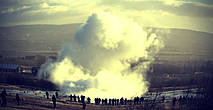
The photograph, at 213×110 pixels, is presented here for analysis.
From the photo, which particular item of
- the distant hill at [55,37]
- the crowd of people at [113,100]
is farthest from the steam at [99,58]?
the distant hill at [55,37]

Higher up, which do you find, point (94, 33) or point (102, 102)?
point (94, 33)

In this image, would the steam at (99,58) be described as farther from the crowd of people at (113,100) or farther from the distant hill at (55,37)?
the distant hill at (55,37)

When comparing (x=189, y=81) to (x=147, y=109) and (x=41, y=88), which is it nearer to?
(x=147, y=109)

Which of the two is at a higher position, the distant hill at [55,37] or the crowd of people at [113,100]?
the distant hill at [55,37]

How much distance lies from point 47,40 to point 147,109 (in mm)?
105673

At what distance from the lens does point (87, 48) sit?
4606cm

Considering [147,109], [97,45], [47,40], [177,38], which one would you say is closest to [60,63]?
[97,45]

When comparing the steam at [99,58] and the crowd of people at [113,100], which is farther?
the steam at [99,58]

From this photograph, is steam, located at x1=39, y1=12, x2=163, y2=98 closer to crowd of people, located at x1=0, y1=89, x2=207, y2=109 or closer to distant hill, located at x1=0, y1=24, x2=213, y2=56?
crowd of people, located at x1=0, y1=89, x2=207, y2=109

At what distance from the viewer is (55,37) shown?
14175 centimetres

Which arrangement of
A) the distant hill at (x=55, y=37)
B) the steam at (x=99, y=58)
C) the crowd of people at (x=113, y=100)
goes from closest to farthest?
the crowd of people at (x=113, y=100)
the steam at (x=99, y=58)
the distant hill at (x=55, y=37)

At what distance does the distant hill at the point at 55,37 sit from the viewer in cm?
11851

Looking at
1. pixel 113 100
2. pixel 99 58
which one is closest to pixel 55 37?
pixel 99 58

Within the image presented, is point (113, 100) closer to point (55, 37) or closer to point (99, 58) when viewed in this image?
point (99, 58)
